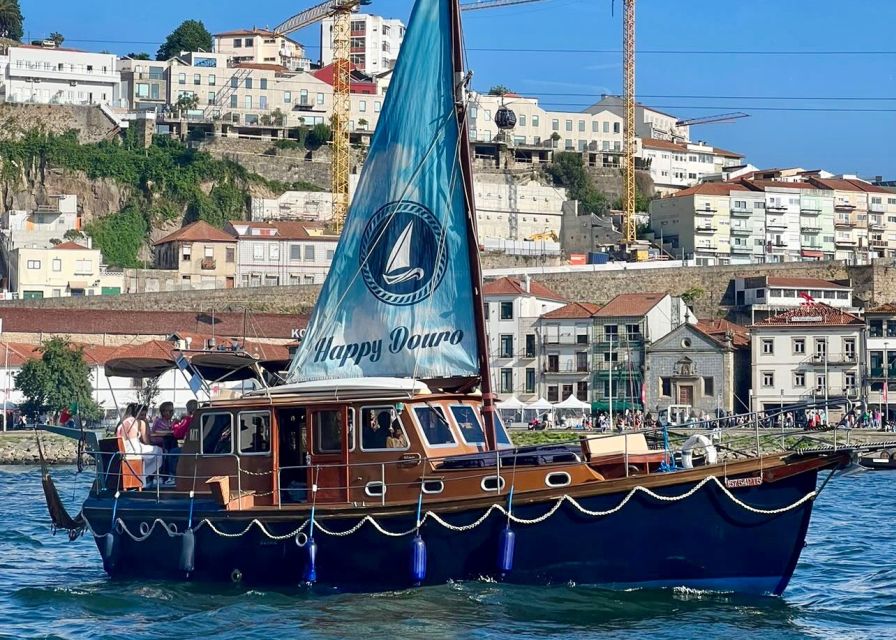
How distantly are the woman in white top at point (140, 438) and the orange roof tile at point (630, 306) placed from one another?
5494cm

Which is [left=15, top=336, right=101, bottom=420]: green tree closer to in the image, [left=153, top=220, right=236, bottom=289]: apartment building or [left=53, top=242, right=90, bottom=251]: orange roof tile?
[left=53, top=242, right=90, bottom=251]: orange roof tile

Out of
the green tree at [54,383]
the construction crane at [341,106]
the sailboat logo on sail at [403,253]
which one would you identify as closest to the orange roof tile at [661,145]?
the construction crane at [341,106]

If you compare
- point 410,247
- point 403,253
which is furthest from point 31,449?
point 410,247

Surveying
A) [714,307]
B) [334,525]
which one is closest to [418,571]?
[334,525]

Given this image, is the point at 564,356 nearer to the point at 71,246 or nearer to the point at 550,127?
the point at 71,246

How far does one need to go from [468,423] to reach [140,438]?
5391mm

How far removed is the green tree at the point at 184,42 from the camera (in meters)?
140

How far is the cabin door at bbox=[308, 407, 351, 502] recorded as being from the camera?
71.1ft

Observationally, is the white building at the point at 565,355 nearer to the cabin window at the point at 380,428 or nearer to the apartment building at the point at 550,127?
the apartment building at the point at 550,127

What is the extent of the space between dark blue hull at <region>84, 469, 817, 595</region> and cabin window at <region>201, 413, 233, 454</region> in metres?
2.26

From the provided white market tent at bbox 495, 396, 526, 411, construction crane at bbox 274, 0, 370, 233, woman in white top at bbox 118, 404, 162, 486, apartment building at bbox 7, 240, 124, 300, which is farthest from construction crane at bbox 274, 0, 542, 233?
woman in white top at bbox 118, 404, 162, 486

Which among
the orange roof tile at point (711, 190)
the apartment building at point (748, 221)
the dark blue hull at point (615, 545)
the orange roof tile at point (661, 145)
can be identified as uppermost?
the orange roof tile at point (661, 145)

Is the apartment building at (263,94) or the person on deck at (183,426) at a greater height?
the apartment building at (263,94)

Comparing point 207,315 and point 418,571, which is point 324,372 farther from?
point 207,315
